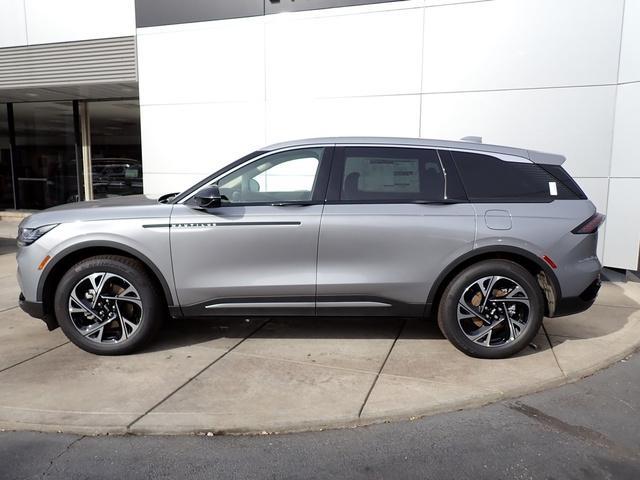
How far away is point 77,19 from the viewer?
32.2 feet

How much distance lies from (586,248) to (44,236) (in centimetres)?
451

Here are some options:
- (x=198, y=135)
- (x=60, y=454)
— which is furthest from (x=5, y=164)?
(x=60, y=454)

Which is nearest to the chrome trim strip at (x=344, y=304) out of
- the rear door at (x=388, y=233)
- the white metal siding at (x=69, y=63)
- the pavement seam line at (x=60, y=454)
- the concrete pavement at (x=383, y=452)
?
the rear door at (x=388, y=233)

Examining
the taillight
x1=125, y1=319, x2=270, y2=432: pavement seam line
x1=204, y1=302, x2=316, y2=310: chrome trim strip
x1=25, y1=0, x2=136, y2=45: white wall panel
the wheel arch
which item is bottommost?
x1=125, y1=319, x2=270, y2=432: pavement seam line

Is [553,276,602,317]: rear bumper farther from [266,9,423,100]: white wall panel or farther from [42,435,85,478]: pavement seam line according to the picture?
[266,9,423,100]: white wall panel

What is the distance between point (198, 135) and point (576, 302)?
678 cm

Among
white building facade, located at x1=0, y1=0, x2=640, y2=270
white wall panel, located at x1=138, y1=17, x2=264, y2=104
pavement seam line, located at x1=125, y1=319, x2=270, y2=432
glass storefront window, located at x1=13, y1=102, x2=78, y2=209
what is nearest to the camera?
pavement seam line, located at x1=125, y1=319, x2=270, y2=432

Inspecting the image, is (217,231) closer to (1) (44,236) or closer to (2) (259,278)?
(2) (259,278)

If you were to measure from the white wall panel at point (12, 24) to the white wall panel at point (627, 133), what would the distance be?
34.6 ft

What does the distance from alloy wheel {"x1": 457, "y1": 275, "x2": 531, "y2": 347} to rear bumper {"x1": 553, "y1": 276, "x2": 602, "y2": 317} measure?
11.1 inches

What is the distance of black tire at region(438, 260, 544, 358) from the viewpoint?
4.32 m

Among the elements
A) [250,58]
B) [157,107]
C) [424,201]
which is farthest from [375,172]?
[157,107]

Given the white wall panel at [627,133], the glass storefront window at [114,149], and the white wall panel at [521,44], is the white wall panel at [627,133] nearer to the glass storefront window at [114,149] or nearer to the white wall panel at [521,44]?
the white wall panel at [521,44]

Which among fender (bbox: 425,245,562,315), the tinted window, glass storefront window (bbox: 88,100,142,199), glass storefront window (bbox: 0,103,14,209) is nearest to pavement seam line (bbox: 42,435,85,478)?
the tinted window
